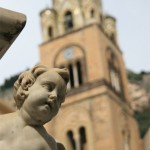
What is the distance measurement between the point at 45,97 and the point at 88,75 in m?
28.4

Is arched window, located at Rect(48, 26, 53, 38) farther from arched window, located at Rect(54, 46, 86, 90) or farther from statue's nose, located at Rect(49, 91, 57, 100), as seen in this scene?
statue's nose, located at Rect(49, 91, 57, 100)

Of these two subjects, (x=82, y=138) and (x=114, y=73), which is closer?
(x=82, y=138)

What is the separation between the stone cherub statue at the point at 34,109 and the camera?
1.77m

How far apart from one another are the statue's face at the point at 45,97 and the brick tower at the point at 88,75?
25190mm

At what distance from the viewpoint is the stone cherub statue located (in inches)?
69.6

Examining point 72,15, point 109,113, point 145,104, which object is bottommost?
point 145,104

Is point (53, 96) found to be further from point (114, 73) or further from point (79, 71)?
point (114, 73)

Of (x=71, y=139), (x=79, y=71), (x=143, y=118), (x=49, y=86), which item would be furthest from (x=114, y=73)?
(x=49, y=86)

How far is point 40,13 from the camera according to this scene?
33375 millimetres

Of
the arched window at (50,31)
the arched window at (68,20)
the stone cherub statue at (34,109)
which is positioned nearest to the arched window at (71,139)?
the arched window at (50,31)

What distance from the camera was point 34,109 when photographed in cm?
180

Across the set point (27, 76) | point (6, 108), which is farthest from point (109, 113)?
point (27, 76)

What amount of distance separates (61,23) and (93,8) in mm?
1951

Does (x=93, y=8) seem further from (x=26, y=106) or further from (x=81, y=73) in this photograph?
(x=26, y=106)
